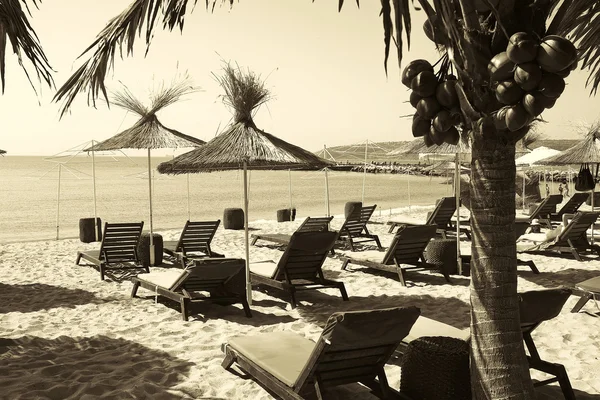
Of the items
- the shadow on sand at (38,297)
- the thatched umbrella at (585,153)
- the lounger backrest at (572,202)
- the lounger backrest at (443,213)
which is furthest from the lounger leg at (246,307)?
the lounger backrest at (572,202)

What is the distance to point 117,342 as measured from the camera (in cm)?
514

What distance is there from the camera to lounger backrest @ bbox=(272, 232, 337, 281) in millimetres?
6531

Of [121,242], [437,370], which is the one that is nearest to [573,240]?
[121,242]

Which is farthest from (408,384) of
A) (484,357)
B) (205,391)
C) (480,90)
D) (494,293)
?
(480,90)

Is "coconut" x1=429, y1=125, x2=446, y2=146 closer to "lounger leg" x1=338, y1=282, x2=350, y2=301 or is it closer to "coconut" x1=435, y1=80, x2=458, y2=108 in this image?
"coconut" x1=435, y1=80, x2=458, y2=108

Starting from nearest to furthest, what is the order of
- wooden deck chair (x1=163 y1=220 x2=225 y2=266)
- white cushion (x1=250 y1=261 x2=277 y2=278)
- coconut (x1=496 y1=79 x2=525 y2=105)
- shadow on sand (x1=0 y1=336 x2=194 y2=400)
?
coconut (x1=496 y1=79 x2=525 y2=105), shadow on sand (x1=0 y1=336 x2=194 y2=400), white cushion (x1=250 y1=261 x2=277 y2=278), wooden deck chair (x1=163 y1=220 x2=225 y2=266)

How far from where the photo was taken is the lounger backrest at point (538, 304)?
3.62 m

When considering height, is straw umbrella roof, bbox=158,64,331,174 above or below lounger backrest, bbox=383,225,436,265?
above

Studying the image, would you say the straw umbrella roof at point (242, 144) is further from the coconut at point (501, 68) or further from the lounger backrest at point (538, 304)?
the coconut at point (501, 68)

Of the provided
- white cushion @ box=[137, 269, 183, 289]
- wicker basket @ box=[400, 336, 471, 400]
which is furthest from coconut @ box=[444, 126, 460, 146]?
white cushion @ box=[137, 269, 183, 289]

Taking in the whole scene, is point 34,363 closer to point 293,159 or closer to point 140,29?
point 140,29

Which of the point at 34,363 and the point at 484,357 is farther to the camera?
the point at 34,363

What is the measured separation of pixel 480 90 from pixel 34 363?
374 cm

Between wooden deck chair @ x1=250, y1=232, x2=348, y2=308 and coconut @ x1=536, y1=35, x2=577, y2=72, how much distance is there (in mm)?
4553
